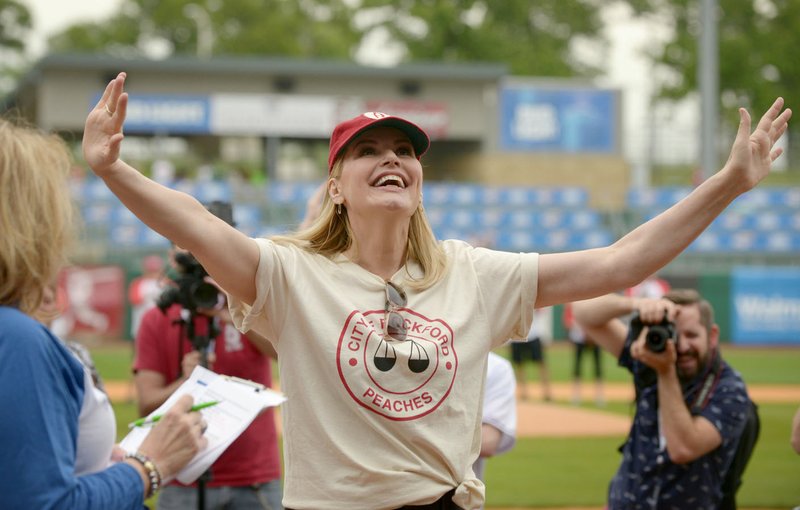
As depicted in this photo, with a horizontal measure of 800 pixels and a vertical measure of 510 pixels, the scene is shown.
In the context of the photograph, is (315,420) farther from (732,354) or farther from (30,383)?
(732,354)

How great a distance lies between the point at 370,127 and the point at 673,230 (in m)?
0.91

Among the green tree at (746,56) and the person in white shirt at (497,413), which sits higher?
the green tree at (746,56)

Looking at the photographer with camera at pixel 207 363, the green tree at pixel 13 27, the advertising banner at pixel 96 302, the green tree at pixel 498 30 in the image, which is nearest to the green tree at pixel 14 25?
the green tree at pixel 13 27

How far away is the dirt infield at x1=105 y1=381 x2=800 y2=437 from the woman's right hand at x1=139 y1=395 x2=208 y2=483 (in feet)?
33.8

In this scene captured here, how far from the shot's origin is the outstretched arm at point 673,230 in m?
2.81

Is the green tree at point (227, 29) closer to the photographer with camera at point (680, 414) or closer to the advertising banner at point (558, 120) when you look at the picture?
the advertising banner at point (558, 120)

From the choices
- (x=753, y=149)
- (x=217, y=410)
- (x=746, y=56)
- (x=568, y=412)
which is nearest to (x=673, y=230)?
(x=753, y=149)

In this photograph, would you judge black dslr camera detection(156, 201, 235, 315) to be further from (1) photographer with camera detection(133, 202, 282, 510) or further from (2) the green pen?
(2) the green pen

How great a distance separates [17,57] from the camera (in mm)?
57156

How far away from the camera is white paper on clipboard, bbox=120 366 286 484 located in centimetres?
264

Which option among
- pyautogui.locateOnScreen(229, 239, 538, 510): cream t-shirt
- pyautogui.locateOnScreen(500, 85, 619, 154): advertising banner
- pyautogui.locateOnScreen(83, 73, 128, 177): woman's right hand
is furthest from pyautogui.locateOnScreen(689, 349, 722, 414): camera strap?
pyautogui.locateOnScreen(500, 85, 619, 154): advertising banner

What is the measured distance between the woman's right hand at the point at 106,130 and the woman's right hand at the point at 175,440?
2.05 feet

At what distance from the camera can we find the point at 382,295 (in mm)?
2871

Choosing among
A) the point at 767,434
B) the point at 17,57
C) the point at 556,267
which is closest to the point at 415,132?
the point at 556,267
